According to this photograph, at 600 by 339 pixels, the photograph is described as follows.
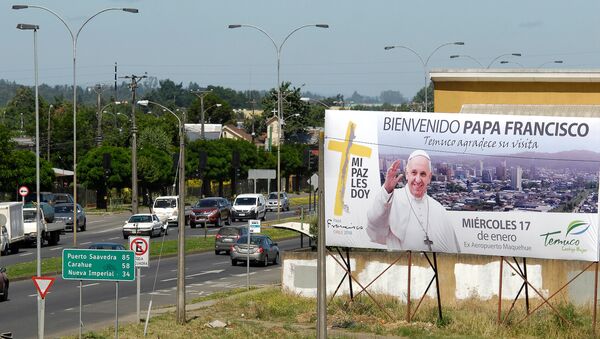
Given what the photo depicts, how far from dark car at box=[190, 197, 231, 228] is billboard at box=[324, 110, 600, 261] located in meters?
39.0

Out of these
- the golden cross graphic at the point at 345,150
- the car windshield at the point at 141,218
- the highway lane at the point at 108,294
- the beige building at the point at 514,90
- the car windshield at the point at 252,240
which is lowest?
the highway lane at the point at 108,294

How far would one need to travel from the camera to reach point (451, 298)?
113 feet

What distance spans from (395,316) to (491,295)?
3.03 metres

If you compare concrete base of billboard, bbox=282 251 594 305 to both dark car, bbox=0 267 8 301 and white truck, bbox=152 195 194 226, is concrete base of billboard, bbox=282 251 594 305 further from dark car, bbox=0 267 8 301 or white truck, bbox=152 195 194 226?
white truck, bbox=152 195 194 226

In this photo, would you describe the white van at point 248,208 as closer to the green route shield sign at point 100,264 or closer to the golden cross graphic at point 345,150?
the golden cross graphic at point 345,150

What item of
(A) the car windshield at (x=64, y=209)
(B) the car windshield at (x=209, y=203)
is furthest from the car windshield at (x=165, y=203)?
(A) the car windshield at (x=64, y=209)

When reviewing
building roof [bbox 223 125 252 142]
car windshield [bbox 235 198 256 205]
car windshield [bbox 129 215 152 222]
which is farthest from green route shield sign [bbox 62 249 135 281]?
building roof [bbox 223 125 252 142]

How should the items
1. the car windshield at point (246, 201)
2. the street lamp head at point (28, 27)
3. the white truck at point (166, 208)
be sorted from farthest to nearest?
the car windshield at point (246, 201), the white truck at point (166, 208), the street lamp head at point (28, 27)

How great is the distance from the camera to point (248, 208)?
7462 cm

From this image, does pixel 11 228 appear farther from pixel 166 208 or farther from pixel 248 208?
pixel 248 208

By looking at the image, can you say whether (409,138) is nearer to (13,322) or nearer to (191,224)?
(13,322)

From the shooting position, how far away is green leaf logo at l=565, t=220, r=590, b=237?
29609mm

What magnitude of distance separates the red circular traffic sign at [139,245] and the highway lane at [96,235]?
19.8 m

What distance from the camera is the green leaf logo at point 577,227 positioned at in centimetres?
2961
